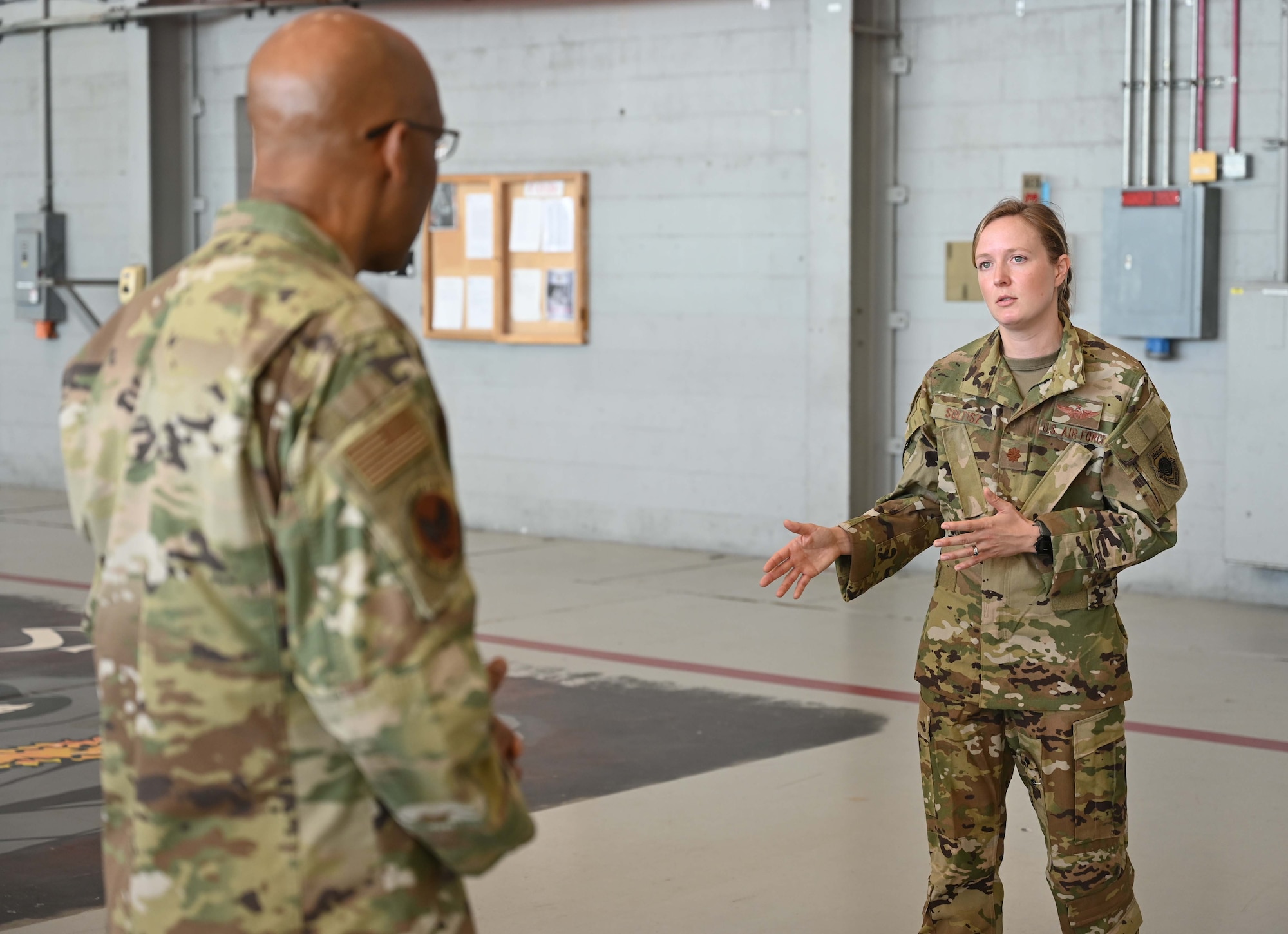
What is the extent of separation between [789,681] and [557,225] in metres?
4.54

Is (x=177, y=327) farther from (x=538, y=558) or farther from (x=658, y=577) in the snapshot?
(x=538, y=558)

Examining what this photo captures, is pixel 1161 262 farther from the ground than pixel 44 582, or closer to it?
farther from the ground

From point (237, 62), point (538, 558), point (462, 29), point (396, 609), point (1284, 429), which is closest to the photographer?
point (396, 609)

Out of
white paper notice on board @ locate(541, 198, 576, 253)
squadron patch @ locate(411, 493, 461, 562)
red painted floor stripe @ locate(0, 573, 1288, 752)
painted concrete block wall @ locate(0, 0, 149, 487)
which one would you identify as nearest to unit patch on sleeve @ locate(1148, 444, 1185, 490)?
squadron patch @ locate(411, 493, 461, 562)

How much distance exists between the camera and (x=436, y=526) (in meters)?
1.49

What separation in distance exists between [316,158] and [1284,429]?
686 centimetres

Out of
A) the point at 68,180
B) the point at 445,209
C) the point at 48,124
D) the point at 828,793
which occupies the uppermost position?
the point at 48,124

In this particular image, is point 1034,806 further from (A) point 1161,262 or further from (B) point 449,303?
(B) point 449,303

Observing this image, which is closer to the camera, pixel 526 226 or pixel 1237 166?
pixel 1237 166

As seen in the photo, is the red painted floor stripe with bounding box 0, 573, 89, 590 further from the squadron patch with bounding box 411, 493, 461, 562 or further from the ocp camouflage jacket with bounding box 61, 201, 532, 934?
the squadron patch with bounding box 411, 493, 461, 562

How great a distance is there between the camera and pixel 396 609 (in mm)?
1456

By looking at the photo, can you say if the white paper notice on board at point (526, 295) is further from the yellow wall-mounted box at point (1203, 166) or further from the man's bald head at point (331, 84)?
the man's bald head at point (331, 84)

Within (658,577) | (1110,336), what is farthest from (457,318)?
(1110,336)

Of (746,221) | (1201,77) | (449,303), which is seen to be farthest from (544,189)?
(1201,77)
